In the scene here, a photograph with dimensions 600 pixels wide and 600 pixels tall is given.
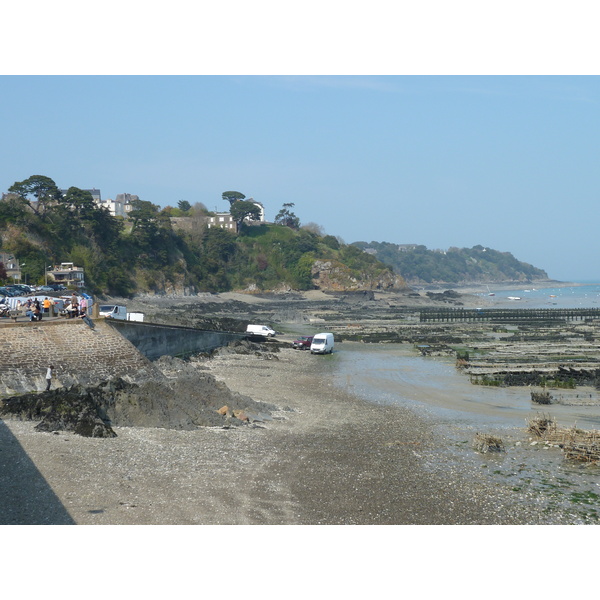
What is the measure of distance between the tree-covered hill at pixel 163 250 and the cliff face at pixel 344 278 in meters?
0.27

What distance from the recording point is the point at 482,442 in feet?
70.2

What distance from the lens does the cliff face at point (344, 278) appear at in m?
159

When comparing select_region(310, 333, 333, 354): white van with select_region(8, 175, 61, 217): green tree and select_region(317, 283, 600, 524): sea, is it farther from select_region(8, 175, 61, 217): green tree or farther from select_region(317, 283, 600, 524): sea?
select_region(8, 175, 61, 217): green tree

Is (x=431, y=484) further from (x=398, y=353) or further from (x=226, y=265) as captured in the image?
(x=226, y=265)

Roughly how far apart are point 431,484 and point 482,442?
476cm

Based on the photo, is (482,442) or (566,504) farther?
(482,442)

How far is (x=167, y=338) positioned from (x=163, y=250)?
90.3 m

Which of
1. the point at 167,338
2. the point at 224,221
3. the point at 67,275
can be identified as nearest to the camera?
the point at 167,338

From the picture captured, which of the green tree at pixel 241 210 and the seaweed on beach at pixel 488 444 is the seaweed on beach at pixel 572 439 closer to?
the seaweed on beach at pixel 488 444

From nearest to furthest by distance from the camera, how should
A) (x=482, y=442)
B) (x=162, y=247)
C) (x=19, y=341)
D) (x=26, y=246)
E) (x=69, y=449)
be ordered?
(x=69, y=449) → (x=482, y=442) → (x=19, y=341) → (x=26, y=246) → (x=162, y=247)

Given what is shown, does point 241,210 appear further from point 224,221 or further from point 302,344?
point 302,344

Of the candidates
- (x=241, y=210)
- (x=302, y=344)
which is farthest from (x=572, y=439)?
(x=241, y=210)

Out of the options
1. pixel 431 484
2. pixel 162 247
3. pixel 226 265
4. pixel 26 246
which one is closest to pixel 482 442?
pixel 431 484

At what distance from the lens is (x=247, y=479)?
1722 centimetres
